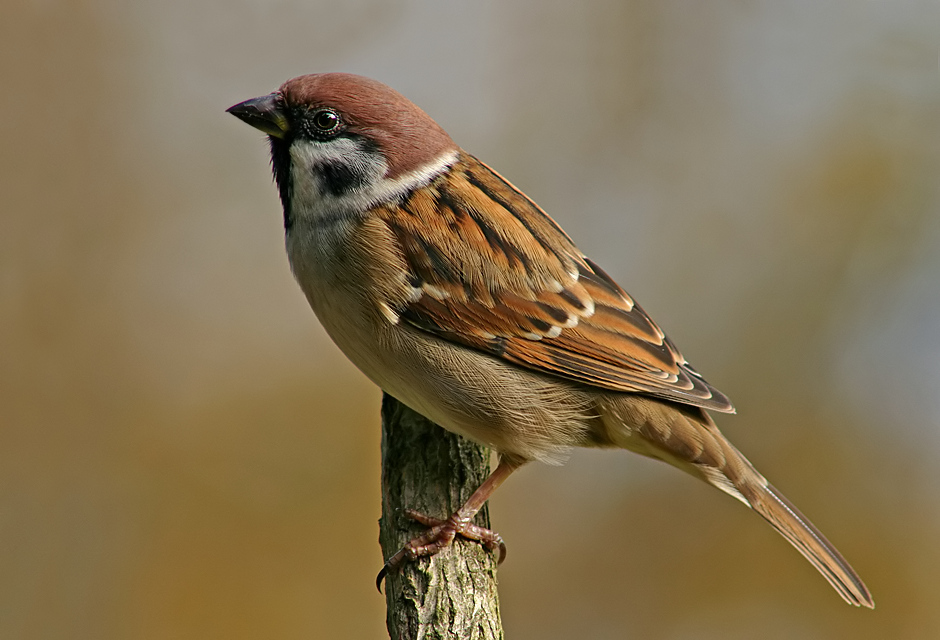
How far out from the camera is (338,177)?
10.7ft

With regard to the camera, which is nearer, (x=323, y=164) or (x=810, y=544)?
(x=323, y=164)

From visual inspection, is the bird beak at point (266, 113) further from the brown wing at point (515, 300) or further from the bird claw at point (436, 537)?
the bird claw at point (436, 537)

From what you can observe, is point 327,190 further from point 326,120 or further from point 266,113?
point 266,113

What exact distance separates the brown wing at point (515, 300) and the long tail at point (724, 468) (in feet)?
0.36

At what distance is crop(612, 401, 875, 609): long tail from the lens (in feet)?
10.9

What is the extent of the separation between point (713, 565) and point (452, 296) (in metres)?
2.72

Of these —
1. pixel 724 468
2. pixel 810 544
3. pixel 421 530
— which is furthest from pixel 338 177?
pixel 810 544

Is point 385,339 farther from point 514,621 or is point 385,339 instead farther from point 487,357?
point 514,621

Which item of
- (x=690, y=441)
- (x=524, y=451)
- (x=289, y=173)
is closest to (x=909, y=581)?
(x=690, y=441)

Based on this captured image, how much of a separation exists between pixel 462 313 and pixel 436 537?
2.70ft

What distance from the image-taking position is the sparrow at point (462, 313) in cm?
318

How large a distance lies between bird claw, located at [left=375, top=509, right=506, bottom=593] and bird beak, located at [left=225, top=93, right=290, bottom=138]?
1546 millimetres

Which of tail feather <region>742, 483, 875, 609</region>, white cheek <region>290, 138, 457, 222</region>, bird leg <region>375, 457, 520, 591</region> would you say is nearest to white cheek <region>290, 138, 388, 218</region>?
white cheek <region>290, 138, 457, 222</region>

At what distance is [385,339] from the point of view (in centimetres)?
316
